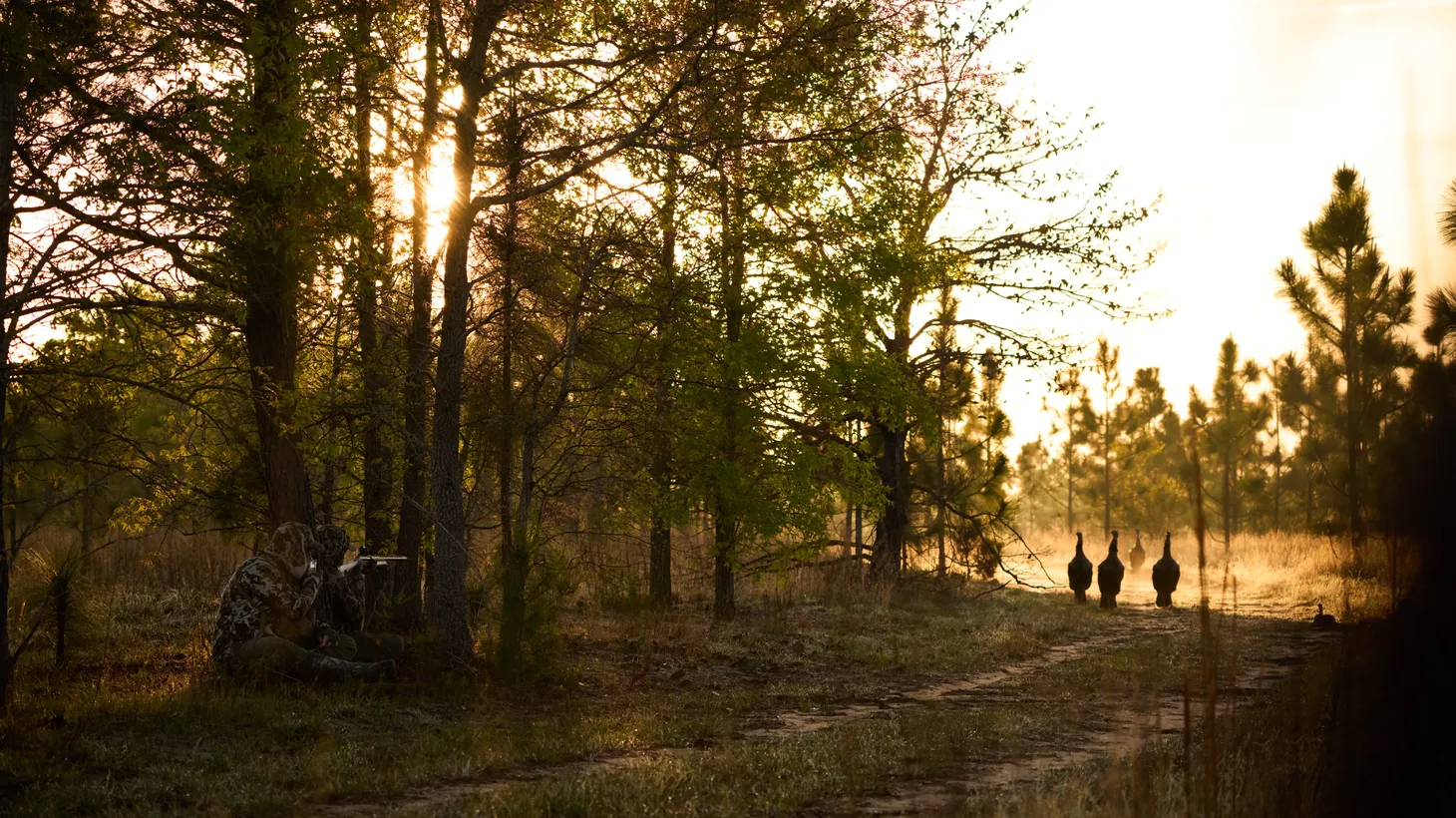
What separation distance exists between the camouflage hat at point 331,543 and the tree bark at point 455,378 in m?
1.03

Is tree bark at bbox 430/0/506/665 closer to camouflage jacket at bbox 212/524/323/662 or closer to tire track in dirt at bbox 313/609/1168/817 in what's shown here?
camouflage jacket at bbox 212/524/323/662

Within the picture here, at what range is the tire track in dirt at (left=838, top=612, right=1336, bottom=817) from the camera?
20.9 ft

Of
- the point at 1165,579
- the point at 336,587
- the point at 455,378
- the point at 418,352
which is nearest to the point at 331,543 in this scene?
the point at 336,587

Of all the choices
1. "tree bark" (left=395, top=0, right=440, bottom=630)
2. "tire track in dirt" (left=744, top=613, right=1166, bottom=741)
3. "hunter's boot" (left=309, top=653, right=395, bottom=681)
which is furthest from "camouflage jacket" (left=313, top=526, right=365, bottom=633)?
"tire track in dirt" (left=744, top=613, right=1166, bottom=741)

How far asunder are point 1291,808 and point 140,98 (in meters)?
10.1

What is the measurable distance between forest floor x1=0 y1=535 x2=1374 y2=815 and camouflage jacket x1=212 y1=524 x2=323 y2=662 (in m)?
0.44

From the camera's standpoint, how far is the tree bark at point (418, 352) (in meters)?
11.4

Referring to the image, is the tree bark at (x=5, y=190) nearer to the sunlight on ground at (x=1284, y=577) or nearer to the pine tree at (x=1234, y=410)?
the sunlight on ground at (x=1284, y=577)

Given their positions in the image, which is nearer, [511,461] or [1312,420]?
[511,461]

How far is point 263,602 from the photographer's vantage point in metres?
9.98

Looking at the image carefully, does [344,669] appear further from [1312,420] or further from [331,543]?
[1312,420]

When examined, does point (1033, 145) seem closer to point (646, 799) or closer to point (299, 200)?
point (299, 200)

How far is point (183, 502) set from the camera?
12.2 m

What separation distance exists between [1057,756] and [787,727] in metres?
2.34
